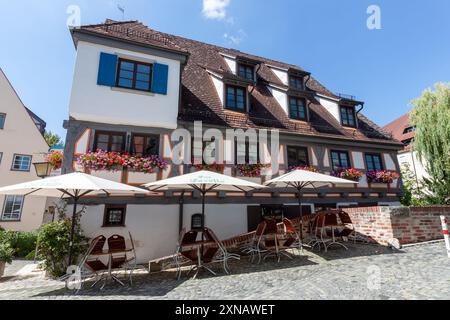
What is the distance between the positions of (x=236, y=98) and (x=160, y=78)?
12.3 feet

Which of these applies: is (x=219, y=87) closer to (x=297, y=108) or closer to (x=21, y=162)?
(x=297, y=108)

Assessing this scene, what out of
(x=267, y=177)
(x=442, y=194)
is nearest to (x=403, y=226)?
(x=267, y=177)

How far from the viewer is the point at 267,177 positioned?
406 inches

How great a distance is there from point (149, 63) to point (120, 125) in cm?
278

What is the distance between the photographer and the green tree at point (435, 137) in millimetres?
11719

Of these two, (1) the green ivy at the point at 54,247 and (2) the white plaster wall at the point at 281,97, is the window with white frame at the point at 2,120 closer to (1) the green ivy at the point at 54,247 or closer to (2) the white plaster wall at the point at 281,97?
(1) the green ivy at the point at 54,247

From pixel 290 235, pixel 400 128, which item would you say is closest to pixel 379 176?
pixel 290 235

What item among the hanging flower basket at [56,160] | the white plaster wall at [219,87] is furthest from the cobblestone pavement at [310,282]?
the white plaster wall at [219,87]

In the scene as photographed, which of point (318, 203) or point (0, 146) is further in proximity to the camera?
point (0, 146)

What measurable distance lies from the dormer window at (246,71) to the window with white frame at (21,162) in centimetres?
1528

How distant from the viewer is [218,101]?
11.3m

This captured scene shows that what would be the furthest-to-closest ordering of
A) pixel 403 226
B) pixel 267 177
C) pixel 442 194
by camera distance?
pixel 442 194, pixel 267 177, pixel 403 226
